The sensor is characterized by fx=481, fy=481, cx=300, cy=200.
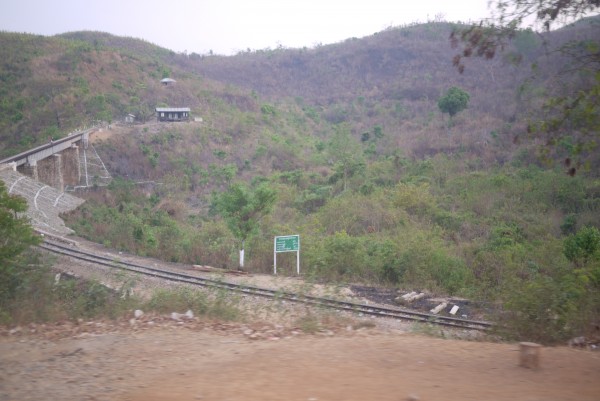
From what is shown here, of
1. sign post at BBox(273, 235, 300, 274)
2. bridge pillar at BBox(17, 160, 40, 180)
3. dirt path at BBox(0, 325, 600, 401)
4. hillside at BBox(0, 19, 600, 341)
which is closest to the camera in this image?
dirt path at BBox(0, 325, 600, 401)

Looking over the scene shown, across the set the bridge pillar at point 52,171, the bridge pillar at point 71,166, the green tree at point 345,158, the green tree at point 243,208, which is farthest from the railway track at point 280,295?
the green tree at point 345,158

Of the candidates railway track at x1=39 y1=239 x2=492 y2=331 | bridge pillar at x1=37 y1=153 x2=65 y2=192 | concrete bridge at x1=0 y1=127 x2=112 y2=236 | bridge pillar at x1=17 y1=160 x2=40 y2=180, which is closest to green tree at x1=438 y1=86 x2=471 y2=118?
concrete bridge at x1=0 y1=127 x2=112 y2=236

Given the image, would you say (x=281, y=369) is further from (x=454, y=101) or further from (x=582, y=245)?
(x=454, y=101)

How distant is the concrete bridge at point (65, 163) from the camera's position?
33375mm

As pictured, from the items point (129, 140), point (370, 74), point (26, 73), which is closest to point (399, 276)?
point (129, 140)

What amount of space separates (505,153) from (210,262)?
2777 centimetres

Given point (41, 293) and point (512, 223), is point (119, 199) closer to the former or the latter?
point (512, 223)

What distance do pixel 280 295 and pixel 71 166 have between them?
36214 millimetres

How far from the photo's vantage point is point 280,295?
25.1ft

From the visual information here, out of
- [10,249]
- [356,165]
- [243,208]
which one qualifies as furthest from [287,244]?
[356,165]

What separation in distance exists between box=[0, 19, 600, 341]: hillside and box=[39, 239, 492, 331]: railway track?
2.59 meters

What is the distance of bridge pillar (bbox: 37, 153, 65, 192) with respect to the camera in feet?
115

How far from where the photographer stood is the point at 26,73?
2100 inches

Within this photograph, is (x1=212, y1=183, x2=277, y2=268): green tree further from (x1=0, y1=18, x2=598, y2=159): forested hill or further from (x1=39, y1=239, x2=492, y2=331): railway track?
(x1=0, y1=18, x2=598, y2=159): forested hill
